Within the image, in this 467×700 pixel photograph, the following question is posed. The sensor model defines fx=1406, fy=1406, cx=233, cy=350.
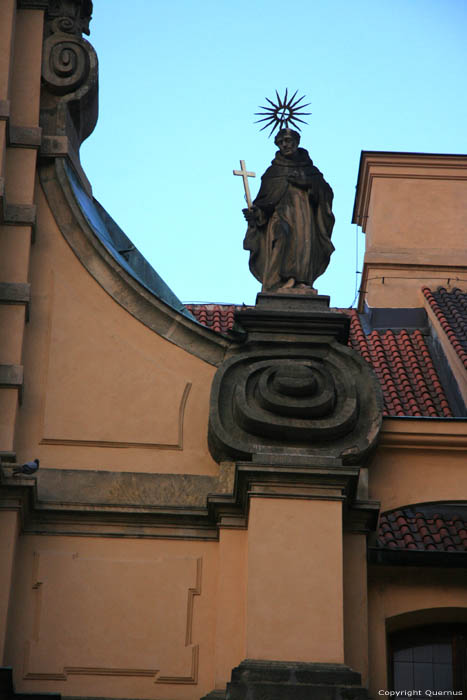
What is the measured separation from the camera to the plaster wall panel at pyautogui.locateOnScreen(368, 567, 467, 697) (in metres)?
11.6

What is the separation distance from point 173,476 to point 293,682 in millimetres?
1993

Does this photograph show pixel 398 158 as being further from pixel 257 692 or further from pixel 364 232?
pixel 257 692

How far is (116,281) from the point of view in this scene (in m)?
11.5

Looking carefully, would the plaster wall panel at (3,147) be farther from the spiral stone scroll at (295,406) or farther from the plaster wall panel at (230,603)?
the plaster wall panel at (230,603)

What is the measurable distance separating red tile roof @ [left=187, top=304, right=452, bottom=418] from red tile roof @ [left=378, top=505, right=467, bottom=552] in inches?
53.6

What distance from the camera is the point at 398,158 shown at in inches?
865

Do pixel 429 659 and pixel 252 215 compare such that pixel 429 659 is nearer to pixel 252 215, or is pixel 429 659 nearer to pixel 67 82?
pixel 252 215

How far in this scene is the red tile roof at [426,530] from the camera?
1281 centimetres

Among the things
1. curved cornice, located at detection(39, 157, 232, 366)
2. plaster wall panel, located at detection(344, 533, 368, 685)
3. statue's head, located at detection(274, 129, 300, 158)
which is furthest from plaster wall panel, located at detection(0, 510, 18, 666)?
statue's head, located at detection(274, 129, 300, 158)

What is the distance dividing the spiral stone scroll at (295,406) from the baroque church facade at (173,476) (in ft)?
0.06

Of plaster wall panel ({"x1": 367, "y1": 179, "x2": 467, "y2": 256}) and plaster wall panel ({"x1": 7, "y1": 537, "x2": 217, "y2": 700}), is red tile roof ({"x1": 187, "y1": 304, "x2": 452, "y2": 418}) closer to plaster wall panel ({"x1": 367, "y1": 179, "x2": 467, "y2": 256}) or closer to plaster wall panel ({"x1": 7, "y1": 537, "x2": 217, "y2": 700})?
plaster wall panel ({"x1": 367, "y1": 179, "x2": 467, "y2": 256})

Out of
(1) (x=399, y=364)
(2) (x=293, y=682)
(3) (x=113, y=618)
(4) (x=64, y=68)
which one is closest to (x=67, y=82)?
(4) (x=64, y=68)

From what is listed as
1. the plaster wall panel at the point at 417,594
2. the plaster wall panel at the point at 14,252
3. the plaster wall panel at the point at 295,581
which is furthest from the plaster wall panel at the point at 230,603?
the plaster wall panel at the point at 14,252

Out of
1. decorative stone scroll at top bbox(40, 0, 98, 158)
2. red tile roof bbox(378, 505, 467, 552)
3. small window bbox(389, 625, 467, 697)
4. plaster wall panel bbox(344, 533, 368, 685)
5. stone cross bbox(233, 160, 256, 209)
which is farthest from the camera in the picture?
stone cross bbox(233, 160, 256, 209)
